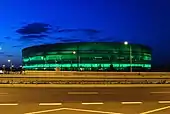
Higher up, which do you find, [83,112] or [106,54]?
[106,54]

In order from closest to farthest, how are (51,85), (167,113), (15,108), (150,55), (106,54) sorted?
(167,113) < (15,108) < (51,85) < (106,54) < (150,55)

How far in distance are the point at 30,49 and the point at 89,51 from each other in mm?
A: 30168

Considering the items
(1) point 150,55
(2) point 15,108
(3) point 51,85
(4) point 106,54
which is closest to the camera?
(2) point 15,108

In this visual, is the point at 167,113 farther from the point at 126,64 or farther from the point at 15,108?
the point at 126,64

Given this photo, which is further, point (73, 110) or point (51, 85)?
point (51, 85)

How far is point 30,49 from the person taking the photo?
136 metres

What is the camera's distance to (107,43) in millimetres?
120688

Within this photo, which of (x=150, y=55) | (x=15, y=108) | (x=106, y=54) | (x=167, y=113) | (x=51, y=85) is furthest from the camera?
(x=150, y=55)

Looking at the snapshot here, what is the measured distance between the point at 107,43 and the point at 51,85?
312ft

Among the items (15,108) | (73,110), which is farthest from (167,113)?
(15,108)

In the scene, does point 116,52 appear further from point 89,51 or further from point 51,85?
point 51,85

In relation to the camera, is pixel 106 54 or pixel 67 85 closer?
pixel 67 85

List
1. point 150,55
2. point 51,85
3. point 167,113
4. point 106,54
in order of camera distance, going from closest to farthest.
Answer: point 167,113
point 51,85
point 106,54
point 150,55

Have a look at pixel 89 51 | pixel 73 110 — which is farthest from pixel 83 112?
pixel 89 51
